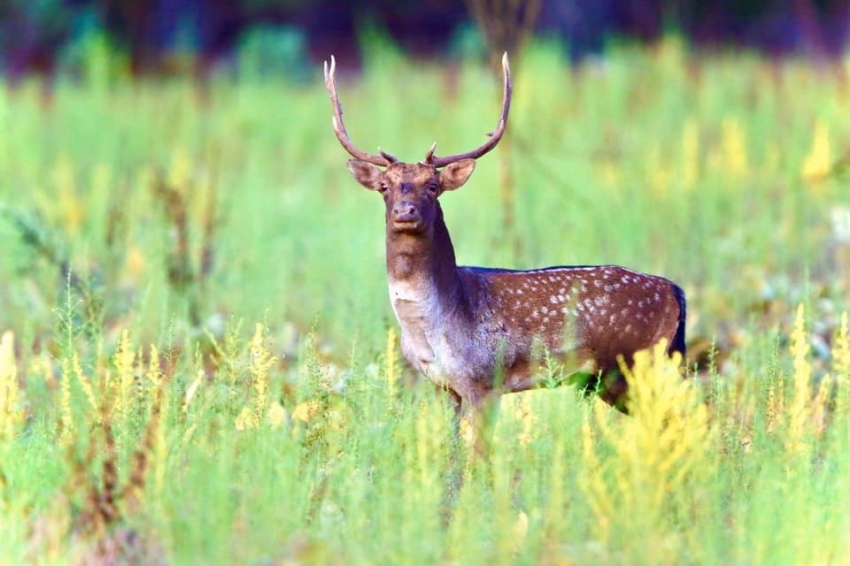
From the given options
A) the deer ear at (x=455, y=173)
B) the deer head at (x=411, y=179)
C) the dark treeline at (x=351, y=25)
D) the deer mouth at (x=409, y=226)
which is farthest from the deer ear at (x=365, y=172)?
the dark treeline at (x=351, y=25)

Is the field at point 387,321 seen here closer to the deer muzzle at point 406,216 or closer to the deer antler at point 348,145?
the deer muzzle at point 406,216

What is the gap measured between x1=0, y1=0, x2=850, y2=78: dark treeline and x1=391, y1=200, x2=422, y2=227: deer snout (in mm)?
11484

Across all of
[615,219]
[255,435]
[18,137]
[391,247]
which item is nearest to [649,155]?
[615,219]

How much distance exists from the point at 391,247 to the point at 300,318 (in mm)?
2886

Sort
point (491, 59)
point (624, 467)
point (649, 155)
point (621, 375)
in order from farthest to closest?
1. point (649, 155)
2. point (491, 59)
3. point (621, 375)
4. point (624, 467)

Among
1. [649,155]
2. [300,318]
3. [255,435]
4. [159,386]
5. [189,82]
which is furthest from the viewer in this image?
[189,82]

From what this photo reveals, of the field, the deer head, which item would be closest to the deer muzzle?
the deer head

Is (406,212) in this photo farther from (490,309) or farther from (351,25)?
(351,25)

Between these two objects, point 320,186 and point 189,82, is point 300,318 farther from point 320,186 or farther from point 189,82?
point 189,82

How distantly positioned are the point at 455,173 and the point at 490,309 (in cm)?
57

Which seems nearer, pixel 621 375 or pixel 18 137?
pixel 621 375

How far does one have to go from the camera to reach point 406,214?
626cm

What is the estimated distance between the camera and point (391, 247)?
6.46 meters

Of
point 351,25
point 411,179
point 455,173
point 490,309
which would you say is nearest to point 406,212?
point 411,179
